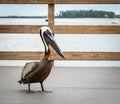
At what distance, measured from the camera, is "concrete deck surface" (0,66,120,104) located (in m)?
4.90

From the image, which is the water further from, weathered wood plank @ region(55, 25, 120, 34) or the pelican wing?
the pelican wing

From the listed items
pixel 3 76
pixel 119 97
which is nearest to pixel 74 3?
pixel 3 76

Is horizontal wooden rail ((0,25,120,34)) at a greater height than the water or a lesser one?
greater

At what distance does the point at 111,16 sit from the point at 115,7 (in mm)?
2838

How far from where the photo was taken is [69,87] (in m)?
5.78

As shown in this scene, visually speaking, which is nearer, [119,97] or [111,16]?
[119,97]

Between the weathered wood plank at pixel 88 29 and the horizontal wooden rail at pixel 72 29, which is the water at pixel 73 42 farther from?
the weathered wood plank at pixel 88 29

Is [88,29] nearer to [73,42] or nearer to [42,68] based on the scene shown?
[42,68]

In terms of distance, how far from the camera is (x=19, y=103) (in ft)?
15.5

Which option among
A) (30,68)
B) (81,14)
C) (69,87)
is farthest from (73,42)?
(30,68)

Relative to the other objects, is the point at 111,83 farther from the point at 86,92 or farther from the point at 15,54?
the point at 15,54

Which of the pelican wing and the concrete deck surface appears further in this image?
the pelican wing

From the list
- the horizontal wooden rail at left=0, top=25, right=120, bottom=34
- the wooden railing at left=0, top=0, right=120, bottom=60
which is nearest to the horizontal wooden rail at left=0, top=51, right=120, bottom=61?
the wooden railing at left=0, top=0, right=120, bottom=60

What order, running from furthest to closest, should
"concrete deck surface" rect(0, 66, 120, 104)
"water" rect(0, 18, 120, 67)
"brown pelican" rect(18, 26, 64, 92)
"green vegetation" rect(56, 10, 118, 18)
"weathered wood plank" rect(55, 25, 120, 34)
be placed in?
"water" rect(0, 18, 120, 67) → "green vegetation" rect(56, 10, 118, 18) → "weathered wood plank" rect(55, 25, 120, 34) → "brown pelican" rect(18, 26, 64, 92) → "concrete deck surface" rect(0, 66, 120, 104)
